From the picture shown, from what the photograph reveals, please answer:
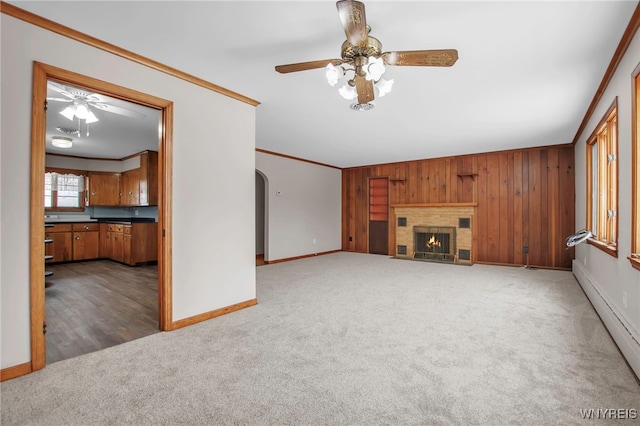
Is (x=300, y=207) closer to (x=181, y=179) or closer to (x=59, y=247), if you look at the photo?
(x=181, y=179)

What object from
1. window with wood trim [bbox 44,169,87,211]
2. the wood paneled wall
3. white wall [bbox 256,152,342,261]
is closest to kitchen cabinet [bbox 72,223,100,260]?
window with wood trim [bbox 44,169,87,211]

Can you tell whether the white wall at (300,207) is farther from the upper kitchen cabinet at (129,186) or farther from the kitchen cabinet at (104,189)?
the kitchen cabinet at (104,189)

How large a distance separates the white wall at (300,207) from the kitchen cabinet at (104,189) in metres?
3.79

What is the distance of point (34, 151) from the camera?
2.02m

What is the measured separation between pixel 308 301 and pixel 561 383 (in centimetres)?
243

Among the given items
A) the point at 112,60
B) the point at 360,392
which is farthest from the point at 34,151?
the point at 360,392

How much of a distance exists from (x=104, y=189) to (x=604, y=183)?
30.1 ft

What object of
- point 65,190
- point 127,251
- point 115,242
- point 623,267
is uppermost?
point 65,190

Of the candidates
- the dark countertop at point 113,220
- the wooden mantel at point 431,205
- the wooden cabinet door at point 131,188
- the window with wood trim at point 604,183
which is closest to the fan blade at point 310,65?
the window with wood trim at point 604,183

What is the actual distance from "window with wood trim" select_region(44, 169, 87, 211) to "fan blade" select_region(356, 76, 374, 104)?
7401mm

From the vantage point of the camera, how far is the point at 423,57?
193 cm

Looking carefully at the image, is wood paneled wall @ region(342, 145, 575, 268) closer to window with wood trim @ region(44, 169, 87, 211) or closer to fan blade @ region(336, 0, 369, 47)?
fan blade @ region(336, 0, 369, 47)

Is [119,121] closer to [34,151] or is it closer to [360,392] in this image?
[34,151]

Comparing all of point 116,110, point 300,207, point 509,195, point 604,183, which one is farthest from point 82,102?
point 509,195
